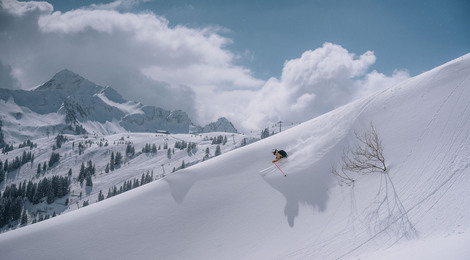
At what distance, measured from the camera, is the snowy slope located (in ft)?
29.9

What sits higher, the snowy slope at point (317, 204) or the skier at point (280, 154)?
the skier at point (280, 154)

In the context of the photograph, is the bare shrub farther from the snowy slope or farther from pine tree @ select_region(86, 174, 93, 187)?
pine tree @ select_region(86, 174, 93, 187)

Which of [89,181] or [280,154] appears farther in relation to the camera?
[89,181]

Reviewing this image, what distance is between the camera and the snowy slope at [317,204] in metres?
9.11

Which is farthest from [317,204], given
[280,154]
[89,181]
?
[89,181]

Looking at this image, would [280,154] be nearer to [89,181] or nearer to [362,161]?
[362,161]

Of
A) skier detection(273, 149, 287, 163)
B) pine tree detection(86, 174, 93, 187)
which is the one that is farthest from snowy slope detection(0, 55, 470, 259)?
pine tree detection(86, 174, 93, 187)

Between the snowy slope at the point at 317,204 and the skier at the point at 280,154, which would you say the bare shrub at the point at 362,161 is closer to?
the snowy slope at the point at 317,204

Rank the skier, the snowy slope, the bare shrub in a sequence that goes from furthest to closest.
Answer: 1. the skier
2. the bare shrub
3. the snowy slope

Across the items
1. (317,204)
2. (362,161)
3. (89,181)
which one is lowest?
(317,204)

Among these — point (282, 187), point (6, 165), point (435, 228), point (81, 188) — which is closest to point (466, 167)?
point (435, 228)

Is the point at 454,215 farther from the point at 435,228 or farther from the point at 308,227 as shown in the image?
the point at 308,227

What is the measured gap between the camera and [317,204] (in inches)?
505

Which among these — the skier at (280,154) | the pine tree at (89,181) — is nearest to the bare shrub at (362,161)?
the skier at (280,154)
